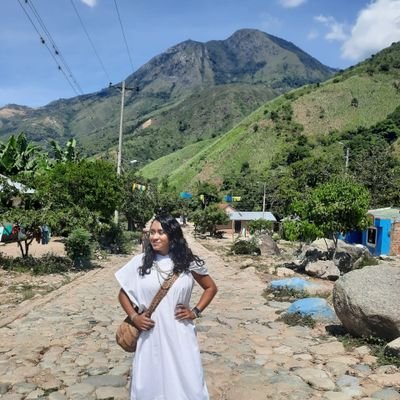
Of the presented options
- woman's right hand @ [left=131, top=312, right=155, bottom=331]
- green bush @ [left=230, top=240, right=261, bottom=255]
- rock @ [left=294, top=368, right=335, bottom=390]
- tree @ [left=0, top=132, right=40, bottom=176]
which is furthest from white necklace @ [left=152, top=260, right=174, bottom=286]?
tree @ [left=0, top=132, right=40, bottom=176]

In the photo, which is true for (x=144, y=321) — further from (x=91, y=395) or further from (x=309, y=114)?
(x=309, y=114)

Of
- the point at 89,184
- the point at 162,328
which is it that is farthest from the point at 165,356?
the point at 89,184

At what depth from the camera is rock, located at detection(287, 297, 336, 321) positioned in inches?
332

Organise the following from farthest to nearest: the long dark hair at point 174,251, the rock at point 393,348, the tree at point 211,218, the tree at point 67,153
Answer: the tree at point 211,218, the tree at point 67,153, the rock at point 393,348, the long dark hair at point 174,251

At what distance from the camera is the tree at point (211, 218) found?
42188 millimetres

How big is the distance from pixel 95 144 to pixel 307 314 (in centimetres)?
14274

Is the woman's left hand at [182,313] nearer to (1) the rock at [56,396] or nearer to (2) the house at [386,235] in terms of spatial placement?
(1) the rock at [56,396]

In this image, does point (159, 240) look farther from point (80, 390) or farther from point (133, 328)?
point (80, 390)

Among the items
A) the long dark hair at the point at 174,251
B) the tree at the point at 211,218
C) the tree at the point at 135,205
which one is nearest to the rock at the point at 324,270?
the long dark hair at the point at 174,251

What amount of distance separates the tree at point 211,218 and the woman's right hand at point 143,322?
38.6 meters

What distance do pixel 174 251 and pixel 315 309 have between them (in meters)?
5.74

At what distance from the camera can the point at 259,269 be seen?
17.0m

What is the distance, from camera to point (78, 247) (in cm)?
1538

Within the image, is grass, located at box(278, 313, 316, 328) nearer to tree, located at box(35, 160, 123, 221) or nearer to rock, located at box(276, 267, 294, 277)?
rock, located at box(276, 267, 294, 277)
